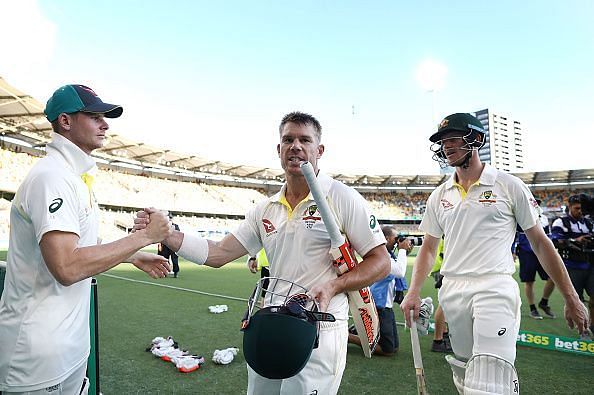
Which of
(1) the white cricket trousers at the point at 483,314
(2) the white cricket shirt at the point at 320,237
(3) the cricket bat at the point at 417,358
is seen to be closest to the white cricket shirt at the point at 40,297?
(2) the white cricket shirt at the point at 320,237

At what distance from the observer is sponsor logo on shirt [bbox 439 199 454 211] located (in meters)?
3.32

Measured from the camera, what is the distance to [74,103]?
2201 millimetres

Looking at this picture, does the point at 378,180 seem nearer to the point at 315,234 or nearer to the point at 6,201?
the point at 6,201

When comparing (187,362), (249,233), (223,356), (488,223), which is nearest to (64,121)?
(249,233)

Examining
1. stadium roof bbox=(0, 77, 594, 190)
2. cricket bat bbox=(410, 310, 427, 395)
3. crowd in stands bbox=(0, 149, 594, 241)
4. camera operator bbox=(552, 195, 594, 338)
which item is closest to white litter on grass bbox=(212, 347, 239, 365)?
cricket bat bbox=(410, 310, 427, 395)

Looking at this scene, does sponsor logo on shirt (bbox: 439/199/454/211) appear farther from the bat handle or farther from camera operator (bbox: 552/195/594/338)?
camera operator (bbox: 552/195/594/338)

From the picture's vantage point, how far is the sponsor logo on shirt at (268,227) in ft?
8.18

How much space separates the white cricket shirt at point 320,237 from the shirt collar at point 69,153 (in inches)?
46.9

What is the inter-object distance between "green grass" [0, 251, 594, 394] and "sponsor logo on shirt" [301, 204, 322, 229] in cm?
263

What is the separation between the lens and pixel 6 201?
34.8 metres

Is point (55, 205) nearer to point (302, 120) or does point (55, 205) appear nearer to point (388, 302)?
point (302, 120)

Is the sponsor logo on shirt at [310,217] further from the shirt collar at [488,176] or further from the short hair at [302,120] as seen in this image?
the shirt collar at [488,176]

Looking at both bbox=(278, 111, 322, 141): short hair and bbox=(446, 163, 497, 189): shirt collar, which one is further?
bbox=(446, 163, 497, 189): shirt collar

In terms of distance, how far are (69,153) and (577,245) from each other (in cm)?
706
